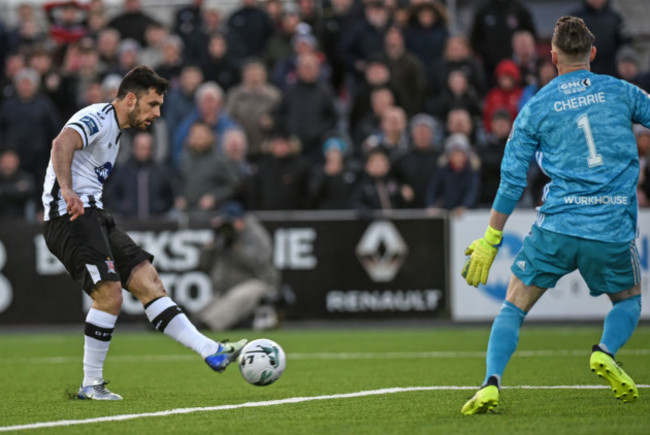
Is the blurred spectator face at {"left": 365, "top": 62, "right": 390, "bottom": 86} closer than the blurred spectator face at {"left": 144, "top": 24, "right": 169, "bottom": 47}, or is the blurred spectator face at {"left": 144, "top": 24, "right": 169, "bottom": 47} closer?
the blurred spectator face at {"left": 365, "top": 62, "right": 390, "bottom": 86}

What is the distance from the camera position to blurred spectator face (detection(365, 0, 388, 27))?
58.4 ft

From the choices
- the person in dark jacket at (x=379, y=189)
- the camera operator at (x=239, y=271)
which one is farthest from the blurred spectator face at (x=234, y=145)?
the person in dark jacket at (x=379, y=189)

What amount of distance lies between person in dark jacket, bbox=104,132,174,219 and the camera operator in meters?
1.20

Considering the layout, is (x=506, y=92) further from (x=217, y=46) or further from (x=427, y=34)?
(x=217, y=46)

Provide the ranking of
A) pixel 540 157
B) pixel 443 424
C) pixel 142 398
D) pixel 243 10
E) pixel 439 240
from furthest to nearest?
pixel 243 10 < pixel 439 240 < pixel 142 398 < pixel 540 157 < pixel 443 424

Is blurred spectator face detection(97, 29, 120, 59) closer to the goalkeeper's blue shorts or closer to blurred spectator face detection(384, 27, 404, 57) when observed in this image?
blurred spectator face detection(384, 27, 404, 57)

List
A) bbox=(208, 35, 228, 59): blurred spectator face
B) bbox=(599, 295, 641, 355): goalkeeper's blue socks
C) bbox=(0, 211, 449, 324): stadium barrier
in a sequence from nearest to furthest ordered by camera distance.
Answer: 1. bbox=(599, 295, 641, 355): goalkeeper's blue socks
2. bbox=(0, 211, 449, 324): stadium barrier
3. bbox=(208, 35, 228, 59): blurred spectator face

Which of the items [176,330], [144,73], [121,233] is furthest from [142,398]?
[144,73]

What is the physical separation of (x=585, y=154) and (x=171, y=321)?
3.22 metres

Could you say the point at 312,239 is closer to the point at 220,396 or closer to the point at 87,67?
the point at 87,67

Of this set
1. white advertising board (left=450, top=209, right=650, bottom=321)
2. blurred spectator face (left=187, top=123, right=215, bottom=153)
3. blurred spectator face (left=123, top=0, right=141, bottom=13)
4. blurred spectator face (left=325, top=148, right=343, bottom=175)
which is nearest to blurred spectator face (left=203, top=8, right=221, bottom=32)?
blurred spectator face (left=123, top=0, right=141, bottom=13)

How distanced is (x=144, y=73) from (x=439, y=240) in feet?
26.9

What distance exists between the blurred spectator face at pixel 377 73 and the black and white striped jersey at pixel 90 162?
357 inches

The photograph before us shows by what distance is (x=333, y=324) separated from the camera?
53.1 ft
